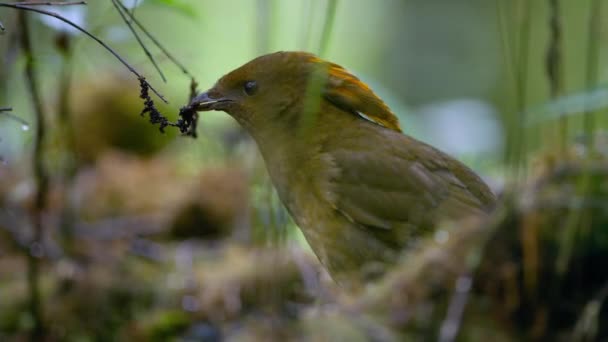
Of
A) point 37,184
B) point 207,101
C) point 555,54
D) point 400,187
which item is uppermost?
point 555,54

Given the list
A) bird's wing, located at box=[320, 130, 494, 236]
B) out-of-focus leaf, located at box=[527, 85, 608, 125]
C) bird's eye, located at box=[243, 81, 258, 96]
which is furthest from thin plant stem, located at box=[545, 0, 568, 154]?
bird's eye, located at box=[243, 81, 258, 96]

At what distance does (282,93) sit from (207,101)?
1.02 ft

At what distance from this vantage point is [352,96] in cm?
350

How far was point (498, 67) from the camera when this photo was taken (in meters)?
10.9

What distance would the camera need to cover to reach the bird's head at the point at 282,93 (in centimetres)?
337

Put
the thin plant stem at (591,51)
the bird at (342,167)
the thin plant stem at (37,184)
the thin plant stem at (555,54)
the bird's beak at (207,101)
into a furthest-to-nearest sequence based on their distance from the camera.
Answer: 1. the thin plant stem at (37,184)
2. the bird at (342,167)
3. the bird's beak at (207,101)
4. the thin plant stem at (555,54)
5. the thin plant stem at (591,51)

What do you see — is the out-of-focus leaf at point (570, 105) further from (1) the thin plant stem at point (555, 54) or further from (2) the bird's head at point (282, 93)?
(2) the bird's head at point (282, 93)

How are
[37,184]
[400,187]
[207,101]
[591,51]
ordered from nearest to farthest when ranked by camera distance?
[591,51]
[207,101]
[400,187]
[37,184]

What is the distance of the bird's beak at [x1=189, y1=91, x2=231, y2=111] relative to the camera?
322cm

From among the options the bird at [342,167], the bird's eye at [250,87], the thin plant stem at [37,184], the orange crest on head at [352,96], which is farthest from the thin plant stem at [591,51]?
the thin plant stem at [37,184]

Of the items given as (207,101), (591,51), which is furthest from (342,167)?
(591,51)

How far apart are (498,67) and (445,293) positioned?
8.36 metres

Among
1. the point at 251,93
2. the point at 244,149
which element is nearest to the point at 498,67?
the point at 244,149

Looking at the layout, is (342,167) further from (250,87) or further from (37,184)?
(37,184)
